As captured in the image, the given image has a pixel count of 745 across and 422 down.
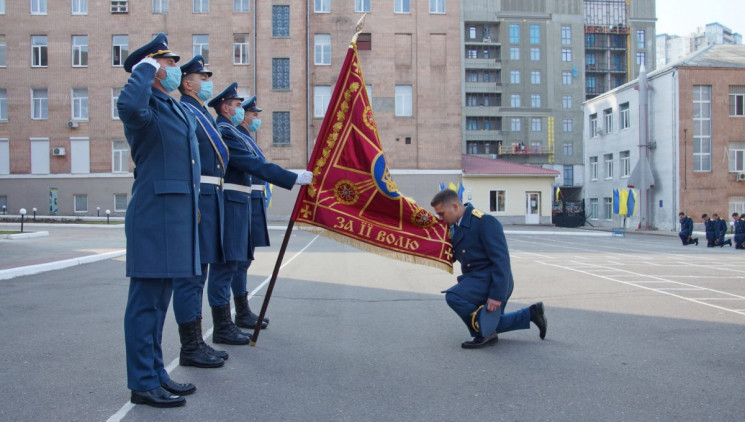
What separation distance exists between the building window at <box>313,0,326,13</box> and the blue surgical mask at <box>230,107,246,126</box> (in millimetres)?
40975

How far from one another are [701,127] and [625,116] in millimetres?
7743

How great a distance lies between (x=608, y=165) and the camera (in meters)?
52.3

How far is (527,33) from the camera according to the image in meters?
75.7

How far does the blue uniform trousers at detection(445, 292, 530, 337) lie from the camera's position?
5762mm

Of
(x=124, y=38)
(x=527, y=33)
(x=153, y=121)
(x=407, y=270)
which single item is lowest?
(x=407, y=270)

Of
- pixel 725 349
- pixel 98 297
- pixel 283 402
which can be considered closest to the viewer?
pixel 283 402

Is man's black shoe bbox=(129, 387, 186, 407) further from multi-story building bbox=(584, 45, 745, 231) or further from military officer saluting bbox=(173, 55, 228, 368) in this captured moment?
multi-story building bbox=(584, 45, 745, 231)

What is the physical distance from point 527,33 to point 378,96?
38.7 metres

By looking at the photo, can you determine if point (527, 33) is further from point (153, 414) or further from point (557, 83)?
point (153, 414)

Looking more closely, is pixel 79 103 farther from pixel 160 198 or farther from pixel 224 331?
pixel 160 198

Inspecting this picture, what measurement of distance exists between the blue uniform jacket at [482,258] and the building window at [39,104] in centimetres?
4515

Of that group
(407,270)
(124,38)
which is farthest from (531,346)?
(124,38)

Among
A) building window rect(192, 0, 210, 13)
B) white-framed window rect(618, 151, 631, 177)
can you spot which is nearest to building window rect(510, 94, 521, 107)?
white-framed window rect(618, 151, 631, 177)

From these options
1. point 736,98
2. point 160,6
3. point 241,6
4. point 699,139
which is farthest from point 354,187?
point 736,98
